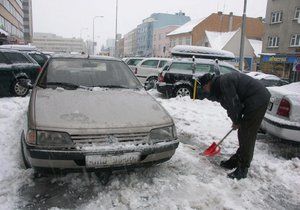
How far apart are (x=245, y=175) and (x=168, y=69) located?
7645 millimetres

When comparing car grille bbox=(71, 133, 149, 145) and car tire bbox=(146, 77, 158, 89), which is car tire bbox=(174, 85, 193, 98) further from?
car grille bbox=(71, 133, 149, 145)

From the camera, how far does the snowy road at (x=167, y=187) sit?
3.29 m

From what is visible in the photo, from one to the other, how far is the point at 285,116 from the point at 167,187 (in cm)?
246

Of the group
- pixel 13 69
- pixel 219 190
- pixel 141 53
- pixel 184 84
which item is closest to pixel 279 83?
pixel 184 84

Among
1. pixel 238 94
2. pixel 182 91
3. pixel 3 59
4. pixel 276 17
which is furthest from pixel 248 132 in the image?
pixel 276 17

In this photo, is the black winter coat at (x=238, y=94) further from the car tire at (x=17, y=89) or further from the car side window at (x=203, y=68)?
the car tire at (x=17, y=89)

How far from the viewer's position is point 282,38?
32531mm

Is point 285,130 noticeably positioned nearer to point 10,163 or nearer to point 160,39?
point 10,163

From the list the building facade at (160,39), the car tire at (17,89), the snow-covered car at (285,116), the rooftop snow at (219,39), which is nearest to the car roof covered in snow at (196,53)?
the car tire at (17,89)

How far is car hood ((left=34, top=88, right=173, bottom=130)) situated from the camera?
10.9 feet

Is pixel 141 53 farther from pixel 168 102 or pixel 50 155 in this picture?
pixel 50 155

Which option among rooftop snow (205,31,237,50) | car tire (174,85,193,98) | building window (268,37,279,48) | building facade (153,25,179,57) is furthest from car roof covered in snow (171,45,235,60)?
building facade (153,25,179,57)

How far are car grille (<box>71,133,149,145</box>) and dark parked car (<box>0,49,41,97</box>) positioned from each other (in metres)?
6.98

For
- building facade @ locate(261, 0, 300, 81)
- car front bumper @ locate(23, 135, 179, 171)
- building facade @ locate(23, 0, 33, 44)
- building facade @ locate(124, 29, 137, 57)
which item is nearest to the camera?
car front bumper @ locate(23, 135, 179, 171)
